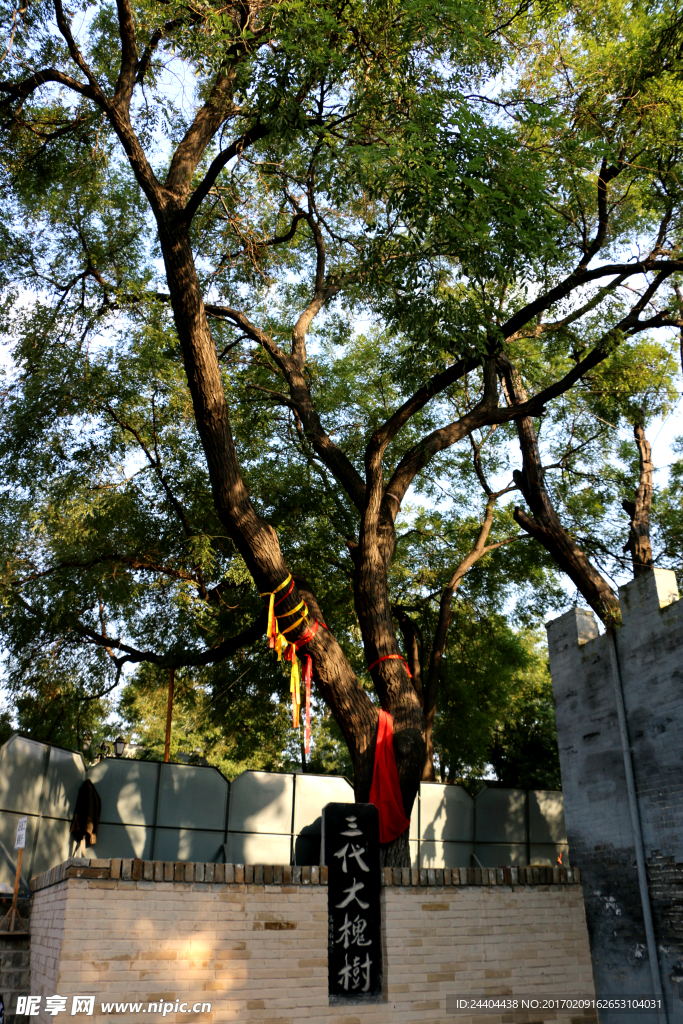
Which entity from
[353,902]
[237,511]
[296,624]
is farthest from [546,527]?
[353,902]

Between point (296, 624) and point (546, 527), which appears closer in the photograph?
point (296, 624)

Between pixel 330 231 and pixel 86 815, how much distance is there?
9.04 m

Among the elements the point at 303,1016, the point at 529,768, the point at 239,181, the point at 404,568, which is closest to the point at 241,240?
the point at 239,181

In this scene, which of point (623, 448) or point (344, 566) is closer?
Result: point (344, 566)

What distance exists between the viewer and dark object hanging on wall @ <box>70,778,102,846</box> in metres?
9.35

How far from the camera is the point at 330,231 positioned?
1171 centimetres

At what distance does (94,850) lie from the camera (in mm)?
9609

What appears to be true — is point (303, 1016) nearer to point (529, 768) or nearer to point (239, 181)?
point (239, 181)

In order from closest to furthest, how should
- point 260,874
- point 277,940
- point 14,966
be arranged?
1. point 277,940
2. point 260,874
3. point 14,966

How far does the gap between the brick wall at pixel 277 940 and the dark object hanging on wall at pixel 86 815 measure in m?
2.50

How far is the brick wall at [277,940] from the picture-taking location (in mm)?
5043

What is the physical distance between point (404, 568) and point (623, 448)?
4.43 m

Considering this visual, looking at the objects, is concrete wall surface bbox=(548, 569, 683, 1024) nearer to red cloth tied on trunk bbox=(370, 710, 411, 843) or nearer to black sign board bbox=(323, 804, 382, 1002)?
red cloth tied on trunk bbox=(370, 710, 411, 843)

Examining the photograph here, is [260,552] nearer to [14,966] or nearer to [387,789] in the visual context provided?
[387,789]
